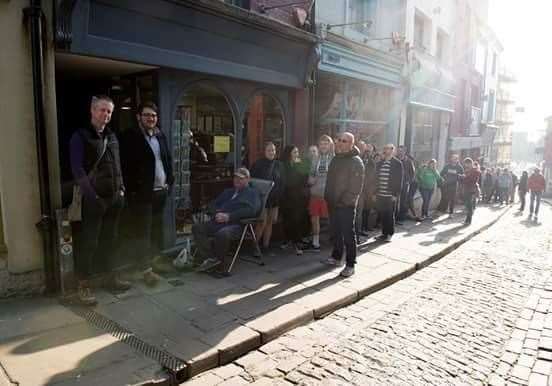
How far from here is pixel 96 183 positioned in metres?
4.23

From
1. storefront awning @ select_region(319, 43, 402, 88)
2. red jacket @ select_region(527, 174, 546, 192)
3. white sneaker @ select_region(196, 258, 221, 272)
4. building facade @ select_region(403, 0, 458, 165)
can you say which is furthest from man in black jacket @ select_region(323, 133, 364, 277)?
red jacket @ select_region(527, 174, 546, 192)

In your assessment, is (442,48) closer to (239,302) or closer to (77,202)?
(239,302)

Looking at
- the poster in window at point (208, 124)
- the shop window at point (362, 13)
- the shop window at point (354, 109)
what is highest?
the shop window at point (362, 13)

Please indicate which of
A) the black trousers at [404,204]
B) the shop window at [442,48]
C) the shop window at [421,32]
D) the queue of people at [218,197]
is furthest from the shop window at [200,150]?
the shop window at [442,48]

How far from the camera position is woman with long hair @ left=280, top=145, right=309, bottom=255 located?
665 centimetres

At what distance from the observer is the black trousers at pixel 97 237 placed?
14.0ft

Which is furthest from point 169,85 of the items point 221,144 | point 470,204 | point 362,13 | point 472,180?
point 472,180

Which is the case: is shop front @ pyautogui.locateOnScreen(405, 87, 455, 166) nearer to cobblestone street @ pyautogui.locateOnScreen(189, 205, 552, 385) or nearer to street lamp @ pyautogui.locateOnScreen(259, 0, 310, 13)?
street lamp @ pyautogui.locateOnScreen(259, 0, 310, 13)

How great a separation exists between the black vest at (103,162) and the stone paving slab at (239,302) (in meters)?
1.23

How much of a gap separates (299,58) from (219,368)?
6032mm

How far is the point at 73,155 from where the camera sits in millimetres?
4047

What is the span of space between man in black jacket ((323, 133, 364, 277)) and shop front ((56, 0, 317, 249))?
2031mm

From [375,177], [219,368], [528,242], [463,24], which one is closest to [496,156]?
[463,24]

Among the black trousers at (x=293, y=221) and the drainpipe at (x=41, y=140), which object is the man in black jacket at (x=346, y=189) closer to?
the black trousers at (x=293, y=221)
